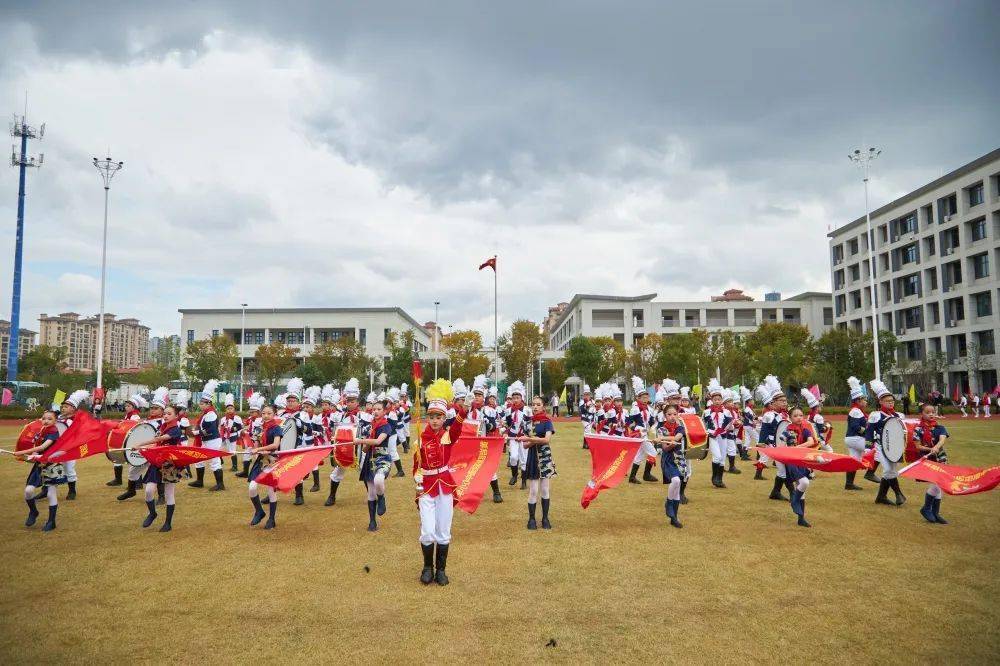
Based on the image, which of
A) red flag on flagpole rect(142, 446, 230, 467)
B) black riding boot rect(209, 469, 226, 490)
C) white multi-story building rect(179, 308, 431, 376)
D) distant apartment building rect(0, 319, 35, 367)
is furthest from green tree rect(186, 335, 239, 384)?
distant apartment building rect(0, 319, 35, 367)

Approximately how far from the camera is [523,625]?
5.77 metres

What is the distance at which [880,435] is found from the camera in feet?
34.8

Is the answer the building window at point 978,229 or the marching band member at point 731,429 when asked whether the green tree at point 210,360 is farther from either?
the building window at point 978,229

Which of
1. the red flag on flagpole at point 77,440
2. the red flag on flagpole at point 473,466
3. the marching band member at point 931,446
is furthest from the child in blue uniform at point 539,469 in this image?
the red flag on flagpole at point 77,440

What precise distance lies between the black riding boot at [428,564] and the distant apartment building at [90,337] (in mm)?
161623

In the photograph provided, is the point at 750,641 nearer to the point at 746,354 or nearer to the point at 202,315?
the point at 746,354

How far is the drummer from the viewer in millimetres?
9578

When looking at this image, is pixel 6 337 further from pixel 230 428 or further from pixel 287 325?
pixel 230 428

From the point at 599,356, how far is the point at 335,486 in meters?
49.3

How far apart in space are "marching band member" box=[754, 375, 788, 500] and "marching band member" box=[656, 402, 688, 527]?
2.54 metres

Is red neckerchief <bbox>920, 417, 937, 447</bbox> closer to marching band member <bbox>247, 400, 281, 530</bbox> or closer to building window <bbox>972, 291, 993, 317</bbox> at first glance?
marching band member <bbox>247, 400, 281, 530</bbox>

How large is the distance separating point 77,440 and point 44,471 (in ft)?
2.09

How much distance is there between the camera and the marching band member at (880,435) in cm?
1064

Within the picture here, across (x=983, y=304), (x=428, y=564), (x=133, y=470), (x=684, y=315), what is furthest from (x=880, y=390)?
(x=684, y=315)
